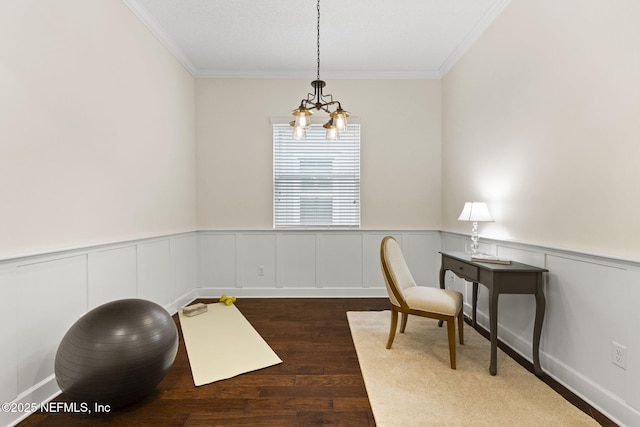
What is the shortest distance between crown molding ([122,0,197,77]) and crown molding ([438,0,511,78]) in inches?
127

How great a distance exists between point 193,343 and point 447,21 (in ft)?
12.8

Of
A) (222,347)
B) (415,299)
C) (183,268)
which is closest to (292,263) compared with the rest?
(183,268)

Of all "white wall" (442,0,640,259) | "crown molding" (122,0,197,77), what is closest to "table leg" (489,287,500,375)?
"white wall" (442,0,640,259)

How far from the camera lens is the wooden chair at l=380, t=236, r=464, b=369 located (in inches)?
91.9

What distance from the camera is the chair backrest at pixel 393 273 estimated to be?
8.18 ft

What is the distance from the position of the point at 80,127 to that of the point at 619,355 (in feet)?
12.2

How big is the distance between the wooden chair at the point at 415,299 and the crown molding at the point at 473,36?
7.62 feet

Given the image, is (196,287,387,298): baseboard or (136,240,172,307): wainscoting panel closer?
(136,240,172,307): wainscoting panel

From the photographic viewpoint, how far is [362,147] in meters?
4.18

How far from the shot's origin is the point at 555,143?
7.14ft

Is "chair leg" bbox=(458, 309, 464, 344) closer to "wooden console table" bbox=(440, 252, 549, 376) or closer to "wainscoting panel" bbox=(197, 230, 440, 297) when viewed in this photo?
"wooden console table" bbox=(440, 252, 549, 376)

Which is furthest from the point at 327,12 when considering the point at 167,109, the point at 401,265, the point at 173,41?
the point at 401,265

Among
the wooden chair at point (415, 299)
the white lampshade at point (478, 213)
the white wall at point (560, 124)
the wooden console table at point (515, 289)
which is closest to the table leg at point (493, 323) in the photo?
the wooden console table at point (515, 289)

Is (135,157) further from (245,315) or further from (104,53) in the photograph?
(245,315)
